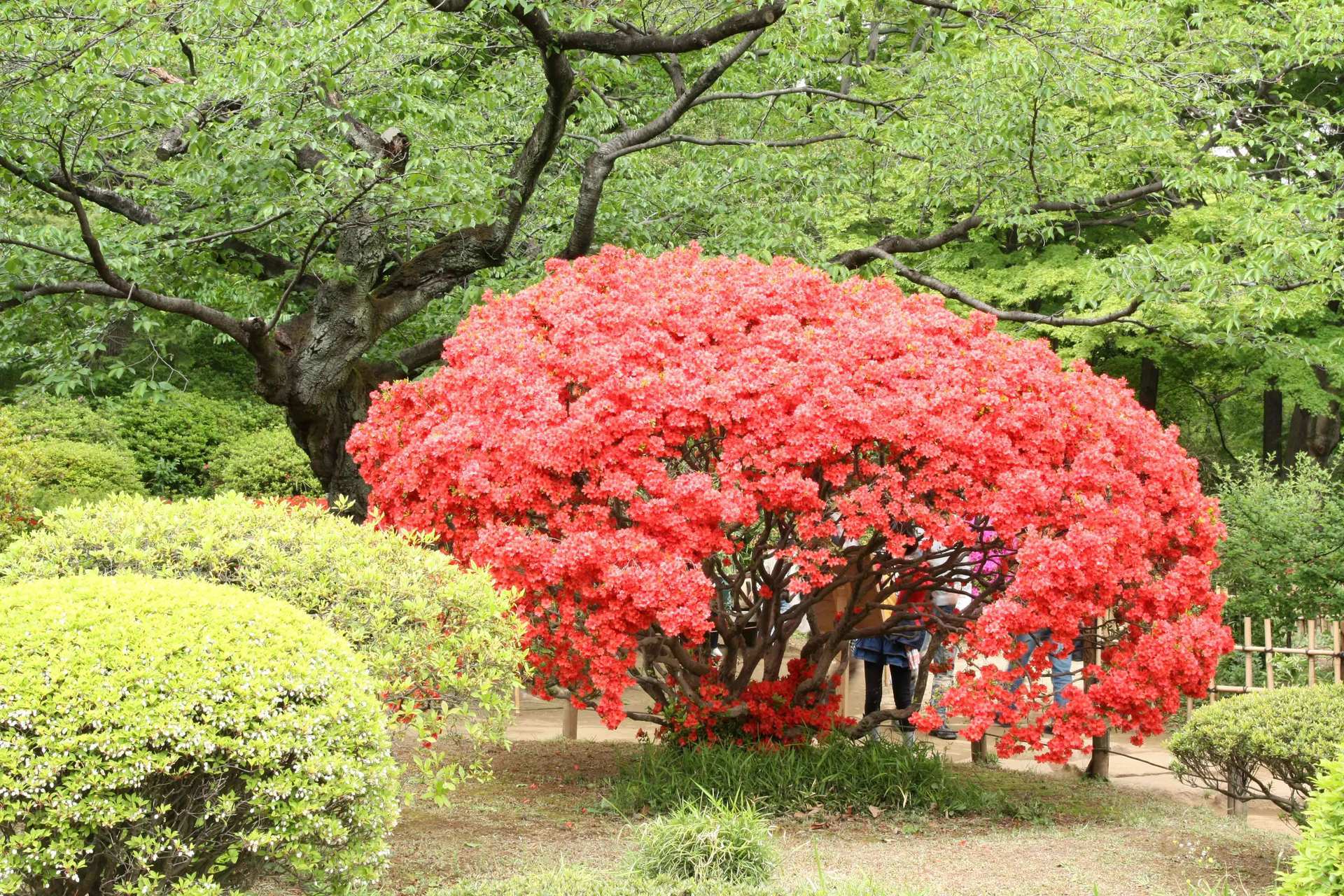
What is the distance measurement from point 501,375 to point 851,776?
2.89 metres

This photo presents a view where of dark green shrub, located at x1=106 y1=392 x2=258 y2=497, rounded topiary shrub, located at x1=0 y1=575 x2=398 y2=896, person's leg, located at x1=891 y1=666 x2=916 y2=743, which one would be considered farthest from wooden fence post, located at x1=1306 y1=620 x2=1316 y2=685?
dark green shrub, located at x1=106 y1=392 x2=258 y2=497

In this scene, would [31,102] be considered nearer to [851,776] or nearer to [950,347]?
[950,347]

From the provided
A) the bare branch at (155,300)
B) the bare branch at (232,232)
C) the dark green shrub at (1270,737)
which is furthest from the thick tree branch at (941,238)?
the dark green shrub at (1270,737)

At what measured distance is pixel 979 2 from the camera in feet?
26.8

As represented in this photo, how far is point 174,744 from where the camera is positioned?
A: 3.51 metres

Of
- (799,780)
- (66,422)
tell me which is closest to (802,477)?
(799,780)

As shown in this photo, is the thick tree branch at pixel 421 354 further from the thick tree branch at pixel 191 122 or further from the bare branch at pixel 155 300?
the thick tree branch at pixel 191 122

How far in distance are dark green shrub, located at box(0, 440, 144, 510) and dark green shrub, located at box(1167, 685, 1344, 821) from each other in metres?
10.0

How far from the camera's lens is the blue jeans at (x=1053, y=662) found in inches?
248

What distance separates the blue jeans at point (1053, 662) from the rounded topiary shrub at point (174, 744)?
3.54 metres

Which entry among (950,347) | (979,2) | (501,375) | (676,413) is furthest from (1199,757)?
(979,2)

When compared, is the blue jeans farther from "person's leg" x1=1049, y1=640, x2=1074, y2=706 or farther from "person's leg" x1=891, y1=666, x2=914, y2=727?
"person's leg" x1=891, y1=666, x2=914, y2=727

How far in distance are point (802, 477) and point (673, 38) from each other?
12.9ft

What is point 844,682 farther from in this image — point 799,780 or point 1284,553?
point 1284,553
